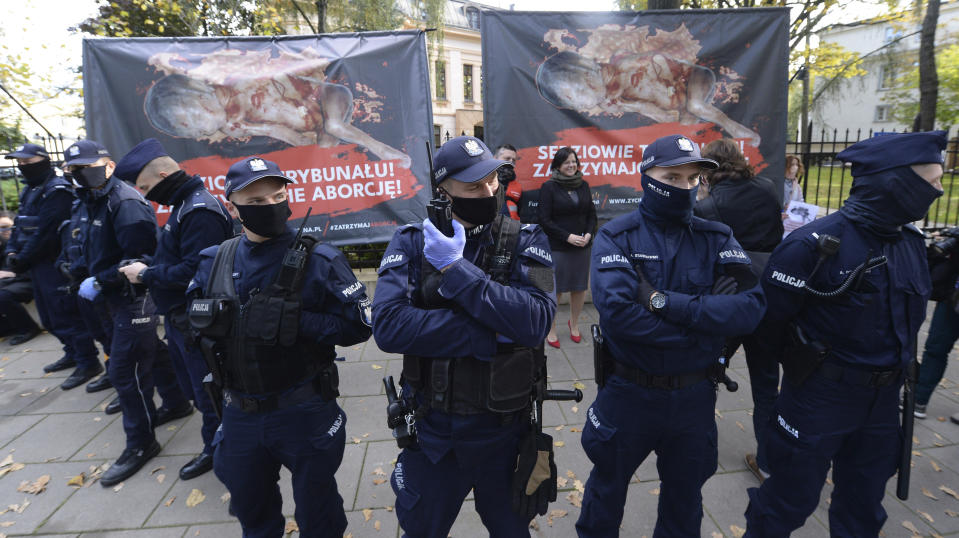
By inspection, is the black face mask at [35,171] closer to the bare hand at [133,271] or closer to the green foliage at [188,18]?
the bare hand at [133,271]

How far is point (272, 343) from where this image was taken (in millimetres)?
2178

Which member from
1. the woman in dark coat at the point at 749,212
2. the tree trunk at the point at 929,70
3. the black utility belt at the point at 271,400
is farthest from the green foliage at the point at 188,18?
the tree trunk at the point at 929,70

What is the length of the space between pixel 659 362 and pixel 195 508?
3169 millimetres

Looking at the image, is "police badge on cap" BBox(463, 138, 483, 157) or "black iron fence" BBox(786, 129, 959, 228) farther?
"black iron fence" BBox(786, 129, 959, 228)

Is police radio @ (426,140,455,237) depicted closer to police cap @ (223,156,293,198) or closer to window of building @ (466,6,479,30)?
police cap @ (223,156,293,198)

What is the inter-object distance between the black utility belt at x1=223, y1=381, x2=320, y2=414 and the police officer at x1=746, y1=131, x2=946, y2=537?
240 cm

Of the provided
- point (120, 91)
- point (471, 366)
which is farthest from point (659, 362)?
point (120, 91)

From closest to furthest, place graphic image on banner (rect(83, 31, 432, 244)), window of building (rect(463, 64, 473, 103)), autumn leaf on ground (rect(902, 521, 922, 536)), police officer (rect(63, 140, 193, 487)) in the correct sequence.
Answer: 1. autumn leaf on ground (rect(902, 521, 922, 536))
2. police officer (rect(63, 140, 193, 487))
3. graphic image on banner (rect(83, 31, 432, 244))
4. window of building (rect(463, 64, 473, 103))

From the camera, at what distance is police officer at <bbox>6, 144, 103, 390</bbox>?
4918 mm

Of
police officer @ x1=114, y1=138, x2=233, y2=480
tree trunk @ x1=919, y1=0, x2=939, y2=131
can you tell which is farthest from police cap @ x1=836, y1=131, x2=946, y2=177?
tree trunk @ x1=919, y1=0, x2=939, y2=131

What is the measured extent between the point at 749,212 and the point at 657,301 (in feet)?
5.59

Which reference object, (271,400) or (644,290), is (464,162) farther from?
(271,400)

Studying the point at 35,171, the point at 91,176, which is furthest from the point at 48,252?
the point at 91,176

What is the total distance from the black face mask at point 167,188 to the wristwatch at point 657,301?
302cm
